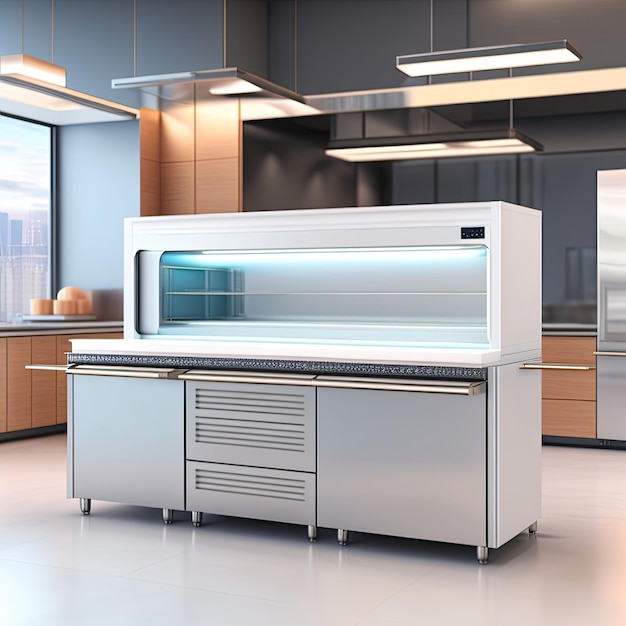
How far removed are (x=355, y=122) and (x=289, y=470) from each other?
4.61 metres

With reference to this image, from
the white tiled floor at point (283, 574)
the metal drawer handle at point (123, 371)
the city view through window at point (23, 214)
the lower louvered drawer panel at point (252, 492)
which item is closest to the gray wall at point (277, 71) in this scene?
the city view through window at point (23, 214)

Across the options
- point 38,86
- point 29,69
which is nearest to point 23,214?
point 38,86

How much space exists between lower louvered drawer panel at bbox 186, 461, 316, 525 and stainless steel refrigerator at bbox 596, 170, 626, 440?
11.0 feet

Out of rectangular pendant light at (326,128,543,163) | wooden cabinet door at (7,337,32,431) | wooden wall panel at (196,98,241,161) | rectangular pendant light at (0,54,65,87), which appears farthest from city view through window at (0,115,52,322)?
rectangular pendant light at (326,128,543,163)

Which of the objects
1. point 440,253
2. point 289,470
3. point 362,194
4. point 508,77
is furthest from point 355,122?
point 289,470

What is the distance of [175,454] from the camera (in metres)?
4.52

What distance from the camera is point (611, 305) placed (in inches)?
271

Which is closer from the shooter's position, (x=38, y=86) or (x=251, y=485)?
(x=251, y=485)

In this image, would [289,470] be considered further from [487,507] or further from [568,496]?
[568,496]

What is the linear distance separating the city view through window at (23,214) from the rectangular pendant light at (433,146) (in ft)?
8.28

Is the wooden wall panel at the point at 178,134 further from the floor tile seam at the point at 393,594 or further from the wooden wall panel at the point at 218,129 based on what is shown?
the floor tile seam at the point at 393,594

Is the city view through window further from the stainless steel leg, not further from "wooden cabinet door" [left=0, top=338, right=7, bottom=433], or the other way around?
the stainless steel leg

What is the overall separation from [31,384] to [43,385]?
4.8 inches

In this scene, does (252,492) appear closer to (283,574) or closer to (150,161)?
(283,574)
